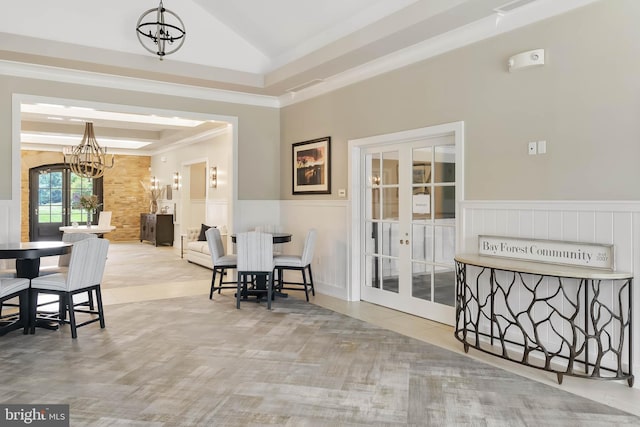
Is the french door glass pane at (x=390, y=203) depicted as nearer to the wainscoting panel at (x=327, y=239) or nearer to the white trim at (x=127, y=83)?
the wainscoting panel at (x=327, y=239)

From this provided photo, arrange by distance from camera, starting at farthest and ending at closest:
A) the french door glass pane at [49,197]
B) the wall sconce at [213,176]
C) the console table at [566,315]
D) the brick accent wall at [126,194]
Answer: the brick accent wall at [126,194] < the french door glass pane at [49,197] < the wall sconce at [213,176] < the console table at [566,315]

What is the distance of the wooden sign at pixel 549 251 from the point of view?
3212 millimetres

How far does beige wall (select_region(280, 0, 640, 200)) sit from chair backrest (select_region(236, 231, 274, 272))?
Result: 2.02 m

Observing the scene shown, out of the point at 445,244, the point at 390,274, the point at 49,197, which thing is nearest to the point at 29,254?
the point at 390,274

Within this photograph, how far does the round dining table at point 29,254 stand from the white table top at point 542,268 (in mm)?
3601

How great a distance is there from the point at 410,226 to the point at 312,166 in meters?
1.92

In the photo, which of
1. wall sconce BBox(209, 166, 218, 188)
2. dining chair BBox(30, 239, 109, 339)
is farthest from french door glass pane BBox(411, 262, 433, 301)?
wall sconce BBox(209, 166, 218, 188)

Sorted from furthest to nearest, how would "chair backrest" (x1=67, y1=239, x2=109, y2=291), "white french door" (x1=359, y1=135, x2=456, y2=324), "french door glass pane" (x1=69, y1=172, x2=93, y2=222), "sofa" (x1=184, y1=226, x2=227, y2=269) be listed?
1. "french door glass pane" (x1=69, y1=172, x2=93, y2=222)
2. "sofa" (x1=184, y1=226, x2=227, y2=269)
3. "white french door" (x1=359, y1=135, x2=456, y2=324)
4. "chair backrest" (x1=67, y1=239, x2=109, y2=291)

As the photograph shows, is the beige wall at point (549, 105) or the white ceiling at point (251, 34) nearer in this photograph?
the beige wall at point (549, 105)

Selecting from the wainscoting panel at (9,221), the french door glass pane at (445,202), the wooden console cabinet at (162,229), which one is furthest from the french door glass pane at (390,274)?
the wooden console cabinet at (162,229)

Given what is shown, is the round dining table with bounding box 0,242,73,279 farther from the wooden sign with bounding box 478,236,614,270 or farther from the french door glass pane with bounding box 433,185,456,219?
the wooden sign with bounding box 478,236,614,270

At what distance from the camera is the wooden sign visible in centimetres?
321

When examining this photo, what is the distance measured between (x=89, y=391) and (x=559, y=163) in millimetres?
3660

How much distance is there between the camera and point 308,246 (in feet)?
19.5
